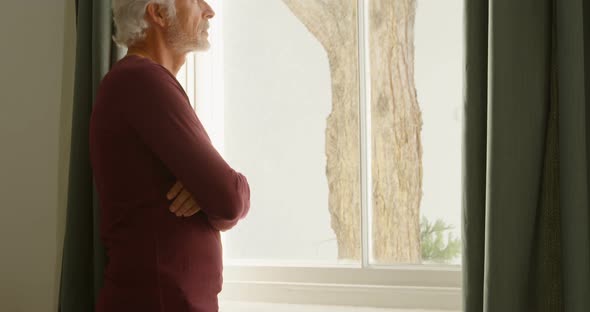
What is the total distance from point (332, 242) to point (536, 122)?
3.23ft

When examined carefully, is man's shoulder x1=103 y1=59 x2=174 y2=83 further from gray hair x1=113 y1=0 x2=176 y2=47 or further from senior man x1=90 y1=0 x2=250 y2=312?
gray hair x1=113 y1=0 x2=176 y2=47

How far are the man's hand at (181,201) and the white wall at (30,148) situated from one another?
3.18 feet

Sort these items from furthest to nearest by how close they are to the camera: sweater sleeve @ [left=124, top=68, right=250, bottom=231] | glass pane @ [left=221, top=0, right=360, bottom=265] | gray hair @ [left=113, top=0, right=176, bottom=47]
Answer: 1. glass pane @ [left=221, top=0, right=360, bottom=265]
2. gray hair @ [left=113, top=0, right=176, bottom=47]
3. sweater sleeve @ [left=124, top=68, right=250, bottom=231]

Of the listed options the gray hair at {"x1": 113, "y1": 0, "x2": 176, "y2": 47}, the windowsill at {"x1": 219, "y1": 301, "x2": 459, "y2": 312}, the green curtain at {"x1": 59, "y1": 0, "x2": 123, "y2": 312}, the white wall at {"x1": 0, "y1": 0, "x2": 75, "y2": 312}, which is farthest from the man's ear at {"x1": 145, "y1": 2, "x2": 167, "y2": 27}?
the windowsill at {"x1": 219, "y1": 301, "x2": 459, "y2": 312}

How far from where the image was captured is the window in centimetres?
216

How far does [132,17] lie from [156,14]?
61 millimetres

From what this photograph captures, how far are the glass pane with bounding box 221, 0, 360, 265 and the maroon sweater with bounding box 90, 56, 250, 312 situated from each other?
2.75 ft

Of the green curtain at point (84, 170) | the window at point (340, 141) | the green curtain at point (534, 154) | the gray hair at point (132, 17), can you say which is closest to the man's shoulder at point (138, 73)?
the gray hair at point (132, 17)

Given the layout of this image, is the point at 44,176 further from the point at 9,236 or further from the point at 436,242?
the point at 436,242

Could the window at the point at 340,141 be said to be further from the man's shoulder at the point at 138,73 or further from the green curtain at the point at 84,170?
the man's shoulder at the point at 138,73

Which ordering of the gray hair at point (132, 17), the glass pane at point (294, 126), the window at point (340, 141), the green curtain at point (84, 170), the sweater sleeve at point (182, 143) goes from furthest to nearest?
1. the glass pane at point (294, 126)
2. the window at point (340, 141)
3. the green curtain at point (84, 170)
4. the gray hair at point (132, 17)
5. the sweater sleeve at point (182, 143)

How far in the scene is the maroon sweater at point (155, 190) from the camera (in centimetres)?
141

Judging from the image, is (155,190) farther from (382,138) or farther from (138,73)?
(382,138)

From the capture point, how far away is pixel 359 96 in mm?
2199
